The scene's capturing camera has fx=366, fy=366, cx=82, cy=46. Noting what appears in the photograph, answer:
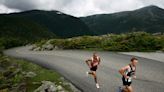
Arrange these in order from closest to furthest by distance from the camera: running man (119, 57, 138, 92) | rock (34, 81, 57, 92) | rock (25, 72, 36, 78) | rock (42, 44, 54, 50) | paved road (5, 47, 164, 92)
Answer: running man (119, 57, 138, 92) < rock (34, 81, 57, 92) < paved road (5, 47, 164, 92) < rock (25, 72, 36, 78) < rock (42, 44, 54, 50)

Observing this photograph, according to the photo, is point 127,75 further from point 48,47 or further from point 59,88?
point 48,47

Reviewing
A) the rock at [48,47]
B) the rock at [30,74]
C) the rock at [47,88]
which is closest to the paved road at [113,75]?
the rock at [47,88]

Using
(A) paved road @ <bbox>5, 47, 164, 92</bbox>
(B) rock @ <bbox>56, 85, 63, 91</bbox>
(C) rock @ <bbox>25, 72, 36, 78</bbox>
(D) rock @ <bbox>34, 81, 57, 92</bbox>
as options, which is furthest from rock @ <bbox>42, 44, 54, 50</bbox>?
(B) rock @ <bbox>56, 85, 63, 91</bbox>

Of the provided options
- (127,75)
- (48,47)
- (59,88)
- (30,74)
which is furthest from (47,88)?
(48,47)

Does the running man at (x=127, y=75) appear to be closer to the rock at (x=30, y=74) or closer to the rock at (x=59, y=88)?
the rock at (x=59, y=88)

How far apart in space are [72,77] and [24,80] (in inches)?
144

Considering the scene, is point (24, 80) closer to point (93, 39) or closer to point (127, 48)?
point (127, 48)

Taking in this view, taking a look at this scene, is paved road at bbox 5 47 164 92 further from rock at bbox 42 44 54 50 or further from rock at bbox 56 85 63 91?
rock at bbox 42 44 54 50

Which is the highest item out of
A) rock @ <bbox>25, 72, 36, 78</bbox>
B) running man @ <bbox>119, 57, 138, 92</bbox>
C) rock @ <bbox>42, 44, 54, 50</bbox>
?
running man @ <bbox>119, 57, 138, 92</bbox>

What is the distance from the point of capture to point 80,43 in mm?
57781

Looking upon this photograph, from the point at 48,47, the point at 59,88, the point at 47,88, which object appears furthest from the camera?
the point at 48,47

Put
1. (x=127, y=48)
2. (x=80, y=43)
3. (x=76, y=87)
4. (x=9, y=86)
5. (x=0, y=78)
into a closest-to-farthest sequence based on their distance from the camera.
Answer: (x=76, y=87), (x=9, y=86), (x=0, y=78), (x=127, y=48), (x=80, y=43)

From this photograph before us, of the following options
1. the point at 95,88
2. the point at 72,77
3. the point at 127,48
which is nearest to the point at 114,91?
the point at 95,88

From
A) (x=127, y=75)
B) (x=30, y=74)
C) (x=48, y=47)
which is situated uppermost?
(x=127, y=75)
